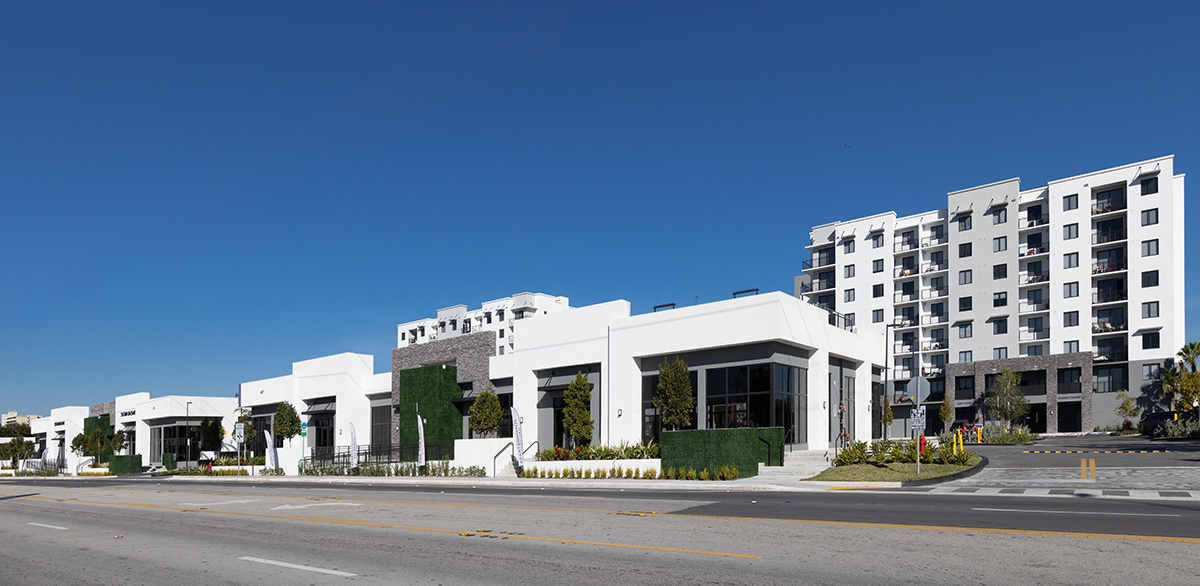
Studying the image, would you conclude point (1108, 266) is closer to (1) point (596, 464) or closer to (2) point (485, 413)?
(2) point (485, 413)

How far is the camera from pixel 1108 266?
73.7m

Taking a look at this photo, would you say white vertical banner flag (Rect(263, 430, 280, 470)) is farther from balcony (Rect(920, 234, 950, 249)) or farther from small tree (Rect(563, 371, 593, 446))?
balcony (Rect(920, 234, 950, 249))

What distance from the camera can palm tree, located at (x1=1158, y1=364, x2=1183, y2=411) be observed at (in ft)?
211

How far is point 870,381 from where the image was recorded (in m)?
46.6

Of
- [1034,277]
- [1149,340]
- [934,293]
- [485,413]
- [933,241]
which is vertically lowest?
[485,413]

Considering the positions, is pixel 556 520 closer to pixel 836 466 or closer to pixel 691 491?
pixel 691 491

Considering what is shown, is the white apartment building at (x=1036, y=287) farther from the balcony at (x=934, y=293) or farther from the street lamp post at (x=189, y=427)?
the street lamp post at (x=189, y=427)

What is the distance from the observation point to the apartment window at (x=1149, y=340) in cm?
6969

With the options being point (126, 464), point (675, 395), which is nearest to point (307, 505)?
point (675, 395)

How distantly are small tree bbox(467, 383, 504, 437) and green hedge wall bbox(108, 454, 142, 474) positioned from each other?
125 feet

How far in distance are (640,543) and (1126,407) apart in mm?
70352

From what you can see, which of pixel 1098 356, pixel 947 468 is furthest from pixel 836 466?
pixel 1098 356

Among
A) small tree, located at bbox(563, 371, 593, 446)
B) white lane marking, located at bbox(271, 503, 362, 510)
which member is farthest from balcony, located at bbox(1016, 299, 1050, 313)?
white lane marking, located at bbox(271, 503, 362, 510)

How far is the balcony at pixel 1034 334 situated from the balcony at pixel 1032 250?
6.95 meters
